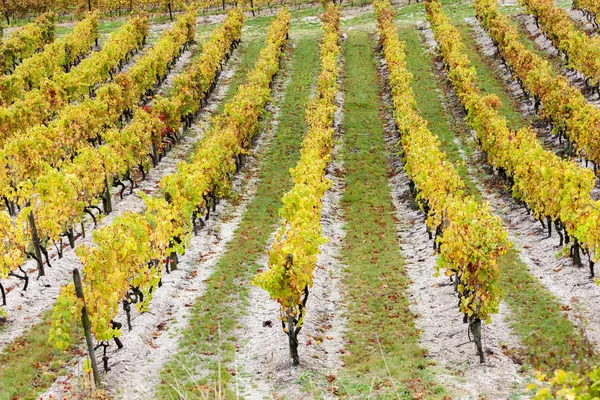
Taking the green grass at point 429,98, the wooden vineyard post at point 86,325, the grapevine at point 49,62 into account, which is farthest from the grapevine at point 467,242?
the grapevine at point 49,62

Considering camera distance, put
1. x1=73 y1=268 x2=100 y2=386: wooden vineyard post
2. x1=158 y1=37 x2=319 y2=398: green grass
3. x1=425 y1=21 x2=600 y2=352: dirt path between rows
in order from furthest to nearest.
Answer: x1=425 y1=21 x2=600 y2=352: dirt path between rows → x1=158 y1=37 x2=319 y2=398: green grass → x1=73 y1=268 x2=100 y2=386: wooden vineyard post

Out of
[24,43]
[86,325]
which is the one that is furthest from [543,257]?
[24,43]

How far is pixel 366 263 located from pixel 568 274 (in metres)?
6.95

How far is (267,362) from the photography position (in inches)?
659

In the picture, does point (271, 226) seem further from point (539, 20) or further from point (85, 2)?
point (85, 2)

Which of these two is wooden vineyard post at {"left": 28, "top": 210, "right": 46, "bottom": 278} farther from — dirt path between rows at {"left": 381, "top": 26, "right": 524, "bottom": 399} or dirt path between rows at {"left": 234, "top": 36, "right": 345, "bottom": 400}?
dirt path between rows at {"left": 381, "top": 26, "right": 524, "bottom": 399}

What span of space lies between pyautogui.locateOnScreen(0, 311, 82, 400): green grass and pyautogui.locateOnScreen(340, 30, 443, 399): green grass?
732 cm

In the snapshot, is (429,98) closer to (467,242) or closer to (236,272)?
(236,272)

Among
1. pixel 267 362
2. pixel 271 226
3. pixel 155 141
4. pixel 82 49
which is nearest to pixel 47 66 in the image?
pixel 82 49

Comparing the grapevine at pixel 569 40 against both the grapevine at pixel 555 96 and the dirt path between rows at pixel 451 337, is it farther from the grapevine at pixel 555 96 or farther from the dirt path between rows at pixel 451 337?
the dirt path between rows at pixel 451 337

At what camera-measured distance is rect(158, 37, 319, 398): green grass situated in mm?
16734

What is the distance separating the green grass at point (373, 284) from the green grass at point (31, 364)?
288 inches

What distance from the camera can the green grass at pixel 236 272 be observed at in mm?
16734

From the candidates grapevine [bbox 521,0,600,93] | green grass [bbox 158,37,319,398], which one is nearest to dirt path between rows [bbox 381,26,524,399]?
green grass [bbox 158,37,319,398]
